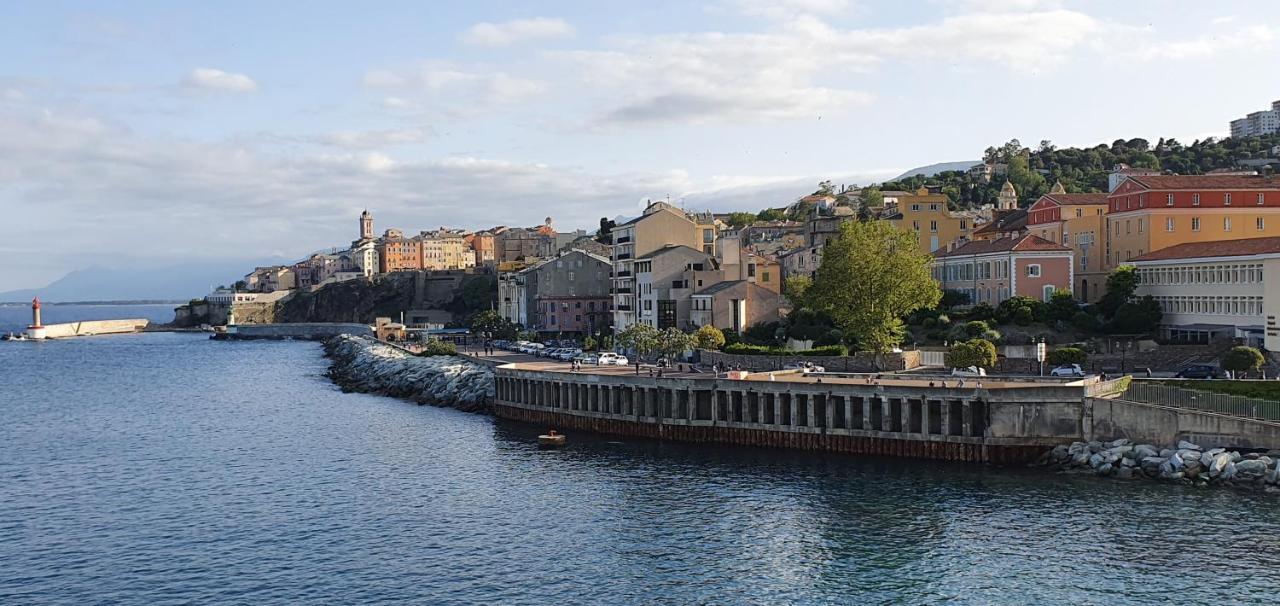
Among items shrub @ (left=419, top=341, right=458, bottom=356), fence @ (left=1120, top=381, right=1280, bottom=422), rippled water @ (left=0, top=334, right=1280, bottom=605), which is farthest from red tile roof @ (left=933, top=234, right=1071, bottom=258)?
shrub @ (left=419, top=341, right=458, bottom=356)

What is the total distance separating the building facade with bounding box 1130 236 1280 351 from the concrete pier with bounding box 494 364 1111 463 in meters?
20.2

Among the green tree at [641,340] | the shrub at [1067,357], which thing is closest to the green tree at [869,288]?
the shrub at [1067,357]

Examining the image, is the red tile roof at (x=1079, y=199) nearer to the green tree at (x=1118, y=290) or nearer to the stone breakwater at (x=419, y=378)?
the green tree at (x=1118, y=290)

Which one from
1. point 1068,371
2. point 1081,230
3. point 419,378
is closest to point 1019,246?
point 1081,230

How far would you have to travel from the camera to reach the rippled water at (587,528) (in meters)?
35.1

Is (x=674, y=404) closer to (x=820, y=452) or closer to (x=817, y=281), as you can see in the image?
(x=820, y=452)

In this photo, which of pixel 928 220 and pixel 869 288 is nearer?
pixel 869 288

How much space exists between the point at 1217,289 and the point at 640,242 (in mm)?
53542

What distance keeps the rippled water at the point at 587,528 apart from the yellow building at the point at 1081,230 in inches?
1715

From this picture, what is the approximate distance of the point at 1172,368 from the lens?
6506cm

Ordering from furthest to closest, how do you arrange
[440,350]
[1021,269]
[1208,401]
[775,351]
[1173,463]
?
[440,350], [1021,269], [775,351], [1208,401], [1173,463]

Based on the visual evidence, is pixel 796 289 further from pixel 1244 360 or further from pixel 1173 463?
pixel 1173 463

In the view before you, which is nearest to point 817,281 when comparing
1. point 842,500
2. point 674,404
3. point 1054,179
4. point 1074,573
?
Result: point 674,404

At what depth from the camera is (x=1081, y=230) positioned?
302ft
